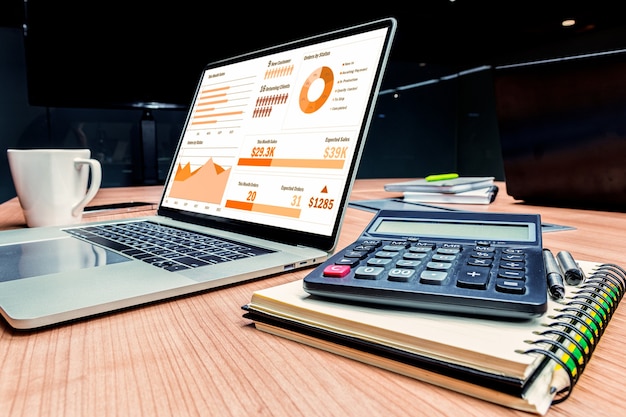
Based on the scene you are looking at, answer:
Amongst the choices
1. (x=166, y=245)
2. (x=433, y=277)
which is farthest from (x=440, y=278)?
(x=166, y=245)

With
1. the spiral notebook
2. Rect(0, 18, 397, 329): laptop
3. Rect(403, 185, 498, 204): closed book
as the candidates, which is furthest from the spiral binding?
Rect(403, 185, 498, 204): closed book

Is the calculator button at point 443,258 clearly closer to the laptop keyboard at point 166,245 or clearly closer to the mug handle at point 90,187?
the laptop keyboard at point 166,245

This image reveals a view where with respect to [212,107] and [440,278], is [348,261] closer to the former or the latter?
[440,278]

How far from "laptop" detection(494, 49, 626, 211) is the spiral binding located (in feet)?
1.87

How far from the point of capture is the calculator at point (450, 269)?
274 mm

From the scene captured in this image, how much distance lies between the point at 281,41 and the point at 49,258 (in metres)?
1.83

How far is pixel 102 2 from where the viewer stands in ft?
4.88

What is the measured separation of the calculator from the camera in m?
0.27

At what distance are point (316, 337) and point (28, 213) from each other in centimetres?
63

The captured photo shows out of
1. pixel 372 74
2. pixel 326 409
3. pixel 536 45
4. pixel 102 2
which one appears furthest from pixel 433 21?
pixel 326 409

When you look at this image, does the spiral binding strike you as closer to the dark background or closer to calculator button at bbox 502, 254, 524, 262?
calculator button at bbox 502, 254, 524, 262

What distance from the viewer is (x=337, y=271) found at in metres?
0.33

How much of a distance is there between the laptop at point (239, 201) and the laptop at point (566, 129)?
1.63 feet

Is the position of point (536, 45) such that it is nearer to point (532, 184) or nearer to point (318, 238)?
point (532, 184)
